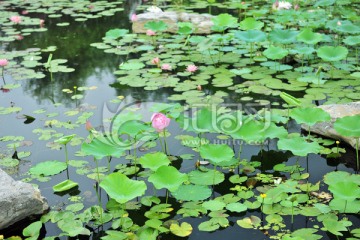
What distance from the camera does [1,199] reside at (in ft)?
6.32

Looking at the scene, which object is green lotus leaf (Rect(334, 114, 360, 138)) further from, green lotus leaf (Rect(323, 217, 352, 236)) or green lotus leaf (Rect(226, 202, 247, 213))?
green lotus leaf (Rect(226, 202, 247, 213))

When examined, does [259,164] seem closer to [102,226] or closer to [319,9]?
[102,226]

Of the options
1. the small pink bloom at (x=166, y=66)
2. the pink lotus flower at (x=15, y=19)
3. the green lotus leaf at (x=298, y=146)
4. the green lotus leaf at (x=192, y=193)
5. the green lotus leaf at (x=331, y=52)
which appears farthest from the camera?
the pink lotus flower at (x=15, y=19)

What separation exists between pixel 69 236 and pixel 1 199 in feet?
0.95

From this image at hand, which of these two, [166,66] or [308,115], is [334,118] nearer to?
[308,115]

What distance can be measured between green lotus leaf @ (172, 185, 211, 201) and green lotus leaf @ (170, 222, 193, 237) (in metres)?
0.15

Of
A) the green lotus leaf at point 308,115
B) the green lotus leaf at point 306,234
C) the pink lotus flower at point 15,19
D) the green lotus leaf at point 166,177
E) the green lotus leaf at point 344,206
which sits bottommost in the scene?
the green lotus leaf at point 306,234

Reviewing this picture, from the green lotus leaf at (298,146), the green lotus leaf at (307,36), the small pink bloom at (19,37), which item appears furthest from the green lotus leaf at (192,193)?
the small pink bloom at (19,37)

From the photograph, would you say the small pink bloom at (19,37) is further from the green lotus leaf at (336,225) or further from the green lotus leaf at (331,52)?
the green lotus leaf at (336,225)

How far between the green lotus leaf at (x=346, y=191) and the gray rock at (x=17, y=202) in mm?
1139

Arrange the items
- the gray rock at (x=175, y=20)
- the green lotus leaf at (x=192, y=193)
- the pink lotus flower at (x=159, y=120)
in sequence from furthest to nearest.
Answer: the gray rock at (x=175, y=20)
the pink lotus flower at (x=159, y=120)
the green lotus leaf at (x=192, y=193)

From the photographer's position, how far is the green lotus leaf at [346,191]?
6.23ft

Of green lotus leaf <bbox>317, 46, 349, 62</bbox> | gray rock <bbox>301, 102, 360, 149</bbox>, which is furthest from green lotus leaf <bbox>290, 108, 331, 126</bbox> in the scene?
green lotus leaf <bbox>317, 46, 349, 62</bbox>

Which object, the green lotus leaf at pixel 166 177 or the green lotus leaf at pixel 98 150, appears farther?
the green lotus leaf at pixel 98 150
